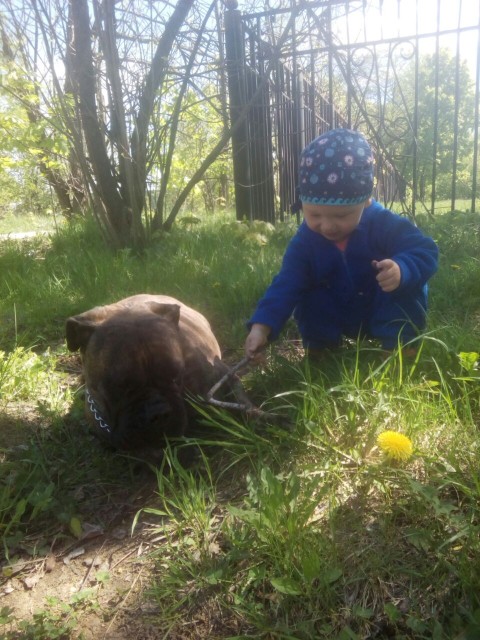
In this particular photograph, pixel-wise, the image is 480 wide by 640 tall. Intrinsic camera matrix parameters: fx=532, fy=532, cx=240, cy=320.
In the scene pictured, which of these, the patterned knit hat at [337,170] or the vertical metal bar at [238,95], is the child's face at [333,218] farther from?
the vertical metal bar at [238,95]

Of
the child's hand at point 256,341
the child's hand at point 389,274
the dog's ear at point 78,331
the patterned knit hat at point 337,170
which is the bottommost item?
the child's hand at point 256,341

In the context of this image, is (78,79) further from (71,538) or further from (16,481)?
(71,538)

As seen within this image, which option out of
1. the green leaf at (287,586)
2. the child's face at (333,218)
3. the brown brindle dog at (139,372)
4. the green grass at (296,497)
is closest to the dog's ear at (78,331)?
the brown brindle dog at (139,372)

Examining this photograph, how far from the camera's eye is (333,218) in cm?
276

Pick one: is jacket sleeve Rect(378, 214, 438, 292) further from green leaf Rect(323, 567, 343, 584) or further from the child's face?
green leaf Rect(323, 567, 343, 584)

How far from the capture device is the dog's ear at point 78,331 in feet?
8.76

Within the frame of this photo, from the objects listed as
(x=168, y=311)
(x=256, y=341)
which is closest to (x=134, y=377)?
(x=168, y=311)

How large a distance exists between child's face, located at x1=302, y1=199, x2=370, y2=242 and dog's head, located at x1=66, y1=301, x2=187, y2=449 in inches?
37.1

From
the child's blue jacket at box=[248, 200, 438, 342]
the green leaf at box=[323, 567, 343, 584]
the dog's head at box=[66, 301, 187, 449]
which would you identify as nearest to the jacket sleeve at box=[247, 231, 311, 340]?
the child's blue jacket at box=[248, 200, 438, 342]

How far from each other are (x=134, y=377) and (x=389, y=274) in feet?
4.26

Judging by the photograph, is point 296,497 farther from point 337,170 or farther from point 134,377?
point 337,170

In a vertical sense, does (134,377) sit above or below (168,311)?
below

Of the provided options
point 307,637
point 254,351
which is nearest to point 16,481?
point 254,351

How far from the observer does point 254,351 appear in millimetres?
2867
